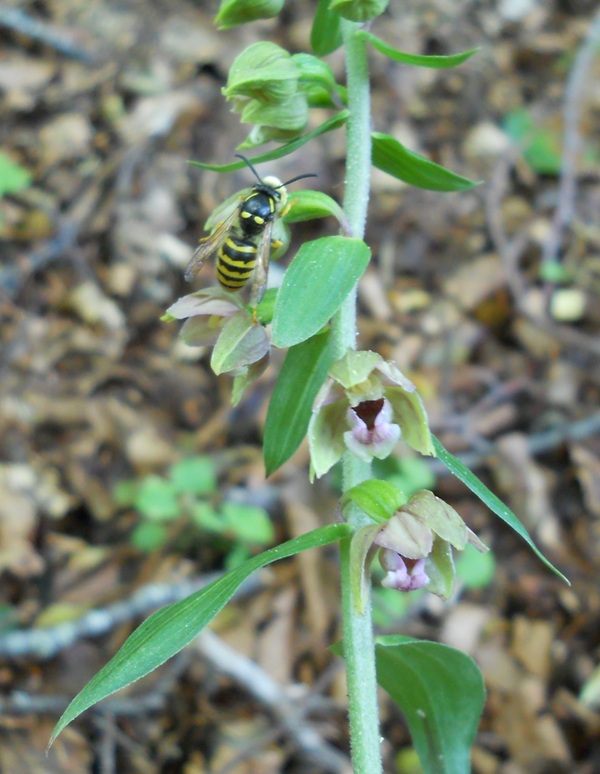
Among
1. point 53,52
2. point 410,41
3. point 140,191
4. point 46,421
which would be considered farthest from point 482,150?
point 46,421

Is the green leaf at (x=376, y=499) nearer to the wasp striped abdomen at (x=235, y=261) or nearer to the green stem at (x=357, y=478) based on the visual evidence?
the green stem at (x=357, y=478)

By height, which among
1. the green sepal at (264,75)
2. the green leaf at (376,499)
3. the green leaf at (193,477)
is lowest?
the green leaf at (193,477)

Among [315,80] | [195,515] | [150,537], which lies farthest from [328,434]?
[150,537]

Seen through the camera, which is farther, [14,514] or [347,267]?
[14,514]

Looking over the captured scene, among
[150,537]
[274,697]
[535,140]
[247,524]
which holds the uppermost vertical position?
[535,140]

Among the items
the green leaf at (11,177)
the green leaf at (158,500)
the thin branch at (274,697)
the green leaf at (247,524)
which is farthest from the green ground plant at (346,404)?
the green leaf at (11,177)

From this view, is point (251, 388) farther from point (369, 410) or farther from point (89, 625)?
point (369, 410)

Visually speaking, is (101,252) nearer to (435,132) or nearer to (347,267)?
(435,132)
